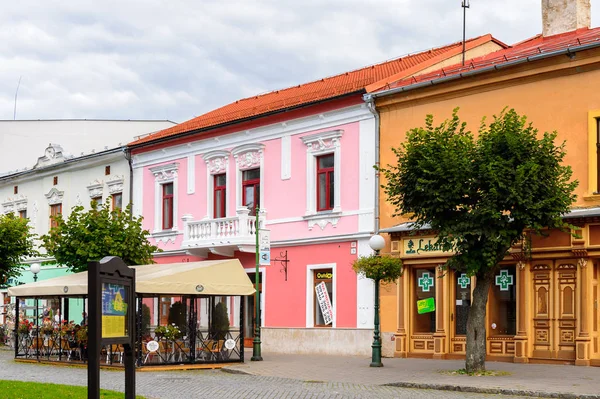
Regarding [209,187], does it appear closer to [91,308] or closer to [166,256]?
[166,256]

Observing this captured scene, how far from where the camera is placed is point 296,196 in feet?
92.1

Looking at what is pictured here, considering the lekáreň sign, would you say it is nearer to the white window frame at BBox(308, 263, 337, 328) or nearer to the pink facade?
the pink facade

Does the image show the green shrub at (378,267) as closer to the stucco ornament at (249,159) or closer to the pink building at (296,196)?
the pink building at (296,196)

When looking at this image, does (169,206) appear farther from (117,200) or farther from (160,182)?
(117,200)

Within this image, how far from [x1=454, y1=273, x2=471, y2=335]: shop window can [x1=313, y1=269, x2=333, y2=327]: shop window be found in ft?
14.3

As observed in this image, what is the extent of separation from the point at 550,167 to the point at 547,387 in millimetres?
4337

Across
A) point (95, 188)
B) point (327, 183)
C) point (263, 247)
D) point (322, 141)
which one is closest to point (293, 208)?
point (327, 183)

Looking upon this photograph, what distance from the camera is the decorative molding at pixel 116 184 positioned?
1399 inches

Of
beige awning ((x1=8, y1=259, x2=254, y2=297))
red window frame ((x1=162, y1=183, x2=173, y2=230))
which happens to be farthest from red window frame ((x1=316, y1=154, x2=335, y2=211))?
red window frame ((x1=162, y1=183, x2=173, y2=230))

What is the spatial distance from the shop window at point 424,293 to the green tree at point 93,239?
28.0ft

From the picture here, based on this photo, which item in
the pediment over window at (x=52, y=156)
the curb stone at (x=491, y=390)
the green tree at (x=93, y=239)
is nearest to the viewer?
the curb stone at (x=491, y=390)

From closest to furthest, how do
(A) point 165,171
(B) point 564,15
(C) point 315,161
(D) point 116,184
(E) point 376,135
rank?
(B) point 564,15 → (E) point 376,135 → (C) point 315,161 → (A) point 165,171 → (D) point 116,184

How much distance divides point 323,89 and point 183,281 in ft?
30.7

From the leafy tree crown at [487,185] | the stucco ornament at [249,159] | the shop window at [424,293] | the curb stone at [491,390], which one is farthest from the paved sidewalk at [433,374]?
the stucco ornament at [249,159]
